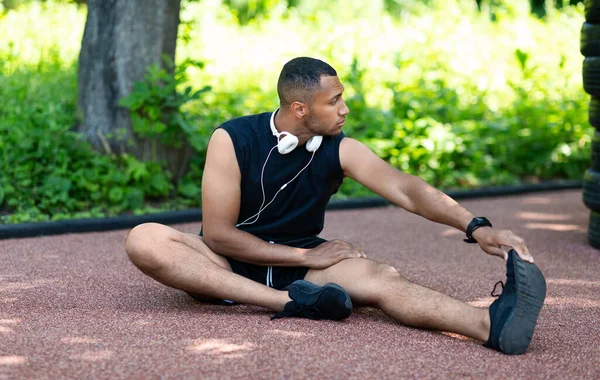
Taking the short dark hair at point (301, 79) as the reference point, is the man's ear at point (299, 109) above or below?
below

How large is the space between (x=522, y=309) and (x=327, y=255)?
1.08 m

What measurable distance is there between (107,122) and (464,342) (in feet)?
14.9

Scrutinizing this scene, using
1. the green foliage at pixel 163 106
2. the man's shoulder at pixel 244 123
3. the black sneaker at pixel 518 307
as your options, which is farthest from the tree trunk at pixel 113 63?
the black sneaker at pixel 518 307

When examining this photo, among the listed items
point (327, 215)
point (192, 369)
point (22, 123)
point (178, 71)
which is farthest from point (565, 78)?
point (192, 369)

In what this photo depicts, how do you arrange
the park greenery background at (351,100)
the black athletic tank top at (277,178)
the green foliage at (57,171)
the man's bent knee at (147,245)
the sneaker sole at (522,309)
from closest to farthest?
the sneaker sole at (522,309)
the man's bent knee at (147,245)
the black athletic tank top at (277,178)
the green foliage at (57,171)
the park greenery background at (351,100)

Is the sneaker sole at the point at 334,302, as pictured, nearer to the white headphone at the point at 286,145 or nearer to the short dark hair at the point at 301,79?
the white headphone at the point at 286,145

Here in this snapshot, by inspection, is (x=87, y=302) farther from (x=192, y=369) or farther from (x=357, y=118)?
(x=357, y=118)

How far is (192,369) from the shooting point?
3322 mm

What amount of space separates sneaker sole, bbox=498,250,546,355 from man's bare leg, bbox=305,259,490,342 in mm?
139

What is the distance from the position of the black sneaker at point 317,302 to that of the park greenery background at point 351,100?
10.9 ft

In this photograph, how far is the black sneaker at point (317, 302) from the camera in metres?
3.99

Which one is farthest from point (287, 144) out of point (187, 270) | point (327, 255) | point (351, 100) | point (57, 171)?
point (351, 100)

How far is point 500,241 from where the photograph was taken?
3645 mm

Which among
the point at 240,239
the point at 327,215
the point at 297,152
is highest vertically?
the point at 297,152
